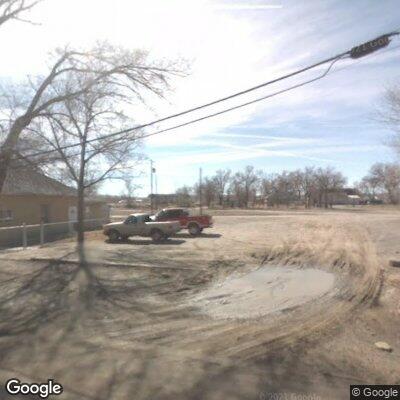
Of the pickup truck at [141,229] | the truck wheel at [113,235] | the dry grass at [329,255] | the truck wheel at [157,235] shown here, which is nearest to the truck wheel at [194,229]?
the pickup truck at [141,229]

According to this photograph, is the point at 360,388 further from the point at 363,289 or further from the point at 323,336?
the point at 363,289

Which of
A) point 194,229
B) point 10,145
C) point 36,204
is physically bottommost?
point 194,229

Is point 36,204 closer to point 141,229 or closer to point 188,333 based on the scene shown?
point 141,229

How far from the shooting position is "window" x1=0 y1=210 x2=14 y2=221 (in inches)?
1491

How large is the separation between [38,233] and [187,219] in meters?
12.8

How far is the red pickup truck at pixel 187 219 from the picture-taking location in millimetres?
33188

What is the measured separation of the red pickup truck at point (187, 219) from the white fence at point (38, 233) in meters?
6.59

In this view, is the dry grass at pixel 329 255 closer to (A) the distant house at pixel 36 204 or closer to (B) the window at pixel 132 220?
(B) the window at pixel 132 220

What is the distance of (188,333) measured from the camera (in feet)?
28.9

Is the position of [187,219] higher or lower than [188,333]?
higher

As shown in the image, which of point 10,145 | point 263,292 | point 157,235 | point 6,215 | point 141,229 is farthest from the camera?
point 6,215

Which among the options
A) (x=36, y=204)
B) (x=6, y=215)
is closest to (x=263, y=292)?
(x=6, y=215)

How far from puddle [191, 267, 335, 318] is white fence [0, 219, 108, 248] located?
18014 mm

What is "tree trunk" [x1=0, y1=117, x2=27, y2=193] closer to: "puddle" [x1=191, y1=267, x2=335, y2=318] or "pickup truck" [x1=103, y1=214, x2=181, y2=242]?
"pickup truck" [x1=103, y1=214, x2=181, y2=242]
